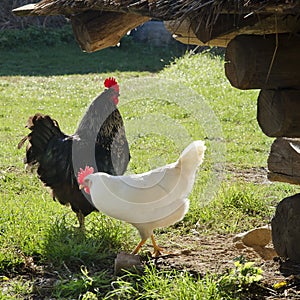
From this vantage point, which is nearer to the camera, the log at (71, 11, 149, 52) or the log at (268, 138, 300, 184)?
the log at (71, 11, 149, 52)

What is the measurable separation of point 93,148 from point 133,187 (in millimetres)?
938

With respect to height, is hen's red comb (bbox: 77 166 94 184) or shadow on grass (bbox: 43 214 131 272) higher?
hen's red comb (bbox: 77 166 94 184)

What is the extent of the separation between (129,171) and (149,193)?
2786mm

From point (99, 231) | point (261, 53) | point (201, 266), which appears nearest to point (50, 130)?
point (99, 231)

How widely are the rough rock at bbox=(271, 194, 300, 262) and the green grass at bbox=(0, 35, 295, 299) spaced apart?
47 centimetres

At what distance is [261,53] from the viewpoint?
3857mm

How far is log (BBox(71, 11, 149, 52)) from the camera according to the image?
15.2ft

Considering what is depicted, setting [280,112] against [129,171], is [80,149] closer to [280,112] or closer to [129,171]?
[129,171]

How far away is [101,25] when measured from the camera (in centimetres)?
463

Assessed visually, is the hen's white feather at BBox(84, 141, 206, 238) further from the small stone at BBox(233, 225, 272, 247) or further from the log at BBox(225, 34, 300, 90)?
the log at BBox(225, 34, 300, 90)

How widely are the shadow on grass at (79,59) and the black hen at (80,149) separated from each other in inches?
401

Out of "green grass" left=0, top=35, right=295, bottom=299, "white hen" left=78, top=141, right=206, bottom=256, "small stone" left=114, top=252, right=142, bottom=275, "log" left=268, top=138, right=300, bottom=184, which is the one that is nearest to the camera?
"green grass" left=0, top=35, right=295, bottom=299

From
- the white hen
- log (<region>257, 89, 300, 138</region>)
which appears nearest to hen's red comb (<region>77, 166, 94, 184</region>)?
the white hen

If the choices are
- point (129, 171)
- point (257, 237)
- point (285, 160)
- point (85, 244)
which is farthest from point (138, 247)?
point (129, 171)
